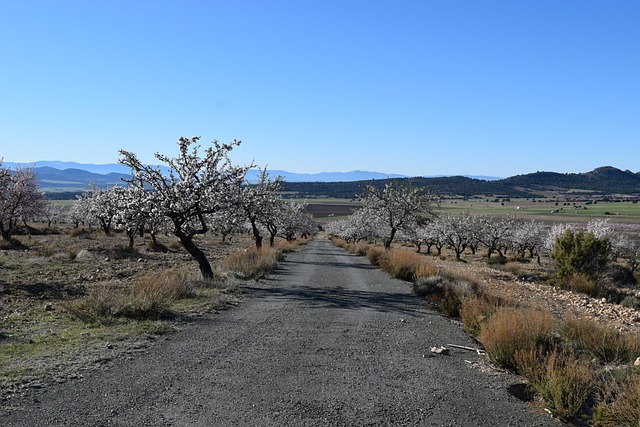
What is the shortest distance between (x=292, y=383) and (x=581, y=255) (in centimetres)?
2997

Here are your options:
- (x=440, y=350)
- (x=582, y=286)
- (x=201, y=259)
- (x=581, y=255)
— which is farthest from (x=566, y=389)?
(x=581, y=255)

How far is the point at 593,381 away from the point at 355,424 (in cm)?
332

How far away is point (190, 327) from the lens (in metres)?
10.6

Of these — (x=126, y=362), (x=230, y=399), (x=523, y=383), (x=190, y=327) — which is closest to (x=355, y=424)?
(x=230, y=399)

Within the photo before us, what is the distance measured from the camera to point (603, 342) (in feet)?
29.4

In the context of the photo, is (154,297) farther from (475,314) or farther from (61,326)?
(475,314)

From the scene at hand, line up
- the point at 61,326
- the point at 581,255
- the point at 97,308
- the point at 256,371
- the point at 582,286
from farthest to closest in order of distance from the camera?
the point at 581,255, the point at 582,286, the point at 97,308, the point at 61,326, the point at 256,371

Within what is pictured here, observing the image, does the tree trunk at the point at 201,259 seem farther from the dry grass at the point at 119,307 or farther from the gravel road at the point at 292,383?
the gravel road at the point at 292,383

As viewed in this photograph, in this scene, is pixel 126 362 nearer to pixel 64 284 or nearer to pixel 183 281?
pixel 183 281

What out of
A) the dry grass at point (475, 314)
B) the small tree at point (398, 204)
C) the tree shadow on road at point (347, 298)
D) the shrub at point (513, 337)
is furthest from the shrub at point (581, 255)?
the shrub at point (513, 337)

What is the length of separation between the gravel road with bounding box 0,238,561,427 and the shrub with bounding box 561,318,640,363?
6.66 ft

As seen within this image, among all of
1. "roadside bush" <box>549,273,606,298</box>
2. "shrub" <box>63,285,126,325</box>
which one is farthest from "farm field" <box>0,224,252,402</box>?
"roadside bush" <box>549,273,606,298</box>

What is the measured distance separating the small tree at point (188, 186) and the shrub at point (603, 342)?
1267 cm

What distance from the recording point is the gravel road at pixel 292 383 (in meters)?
5.76
